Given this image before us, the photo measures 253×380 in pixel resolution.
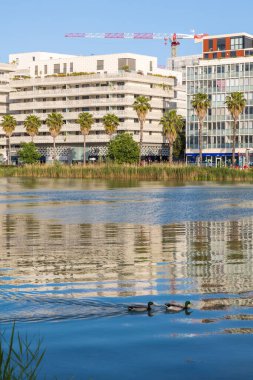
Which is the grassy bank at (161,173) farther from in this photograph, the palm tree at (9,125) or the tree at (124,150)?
the palm tree at (9,125)

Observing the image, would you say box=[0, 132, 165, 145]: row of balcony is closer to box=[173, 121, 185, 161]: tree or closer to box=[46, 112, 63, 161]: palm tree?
box=[173, 121, 185, 161]: tree

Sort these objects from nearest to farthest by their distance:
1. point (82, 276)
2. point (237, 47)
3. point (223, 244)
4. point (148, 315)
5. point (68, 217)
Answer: point (148, 315) < point (82, 276) < point (223, 244) < point (68, 217) < point (237, 47)

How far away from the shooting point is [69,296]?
1783 centimetres

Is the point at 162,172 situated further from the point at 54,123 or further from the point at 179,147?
the point at 179,147

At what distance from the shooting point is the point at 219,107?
18262 centimetres

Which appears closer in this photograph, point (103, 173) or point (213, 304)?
point (213, 304)

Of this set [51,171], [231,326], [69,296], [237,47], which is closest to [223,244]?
[69,296]

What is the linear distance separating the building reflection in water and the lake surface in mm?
30

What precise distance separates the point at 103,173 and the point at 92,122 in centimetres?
5702

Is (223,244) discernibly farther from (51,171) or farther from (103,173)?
(51,171)

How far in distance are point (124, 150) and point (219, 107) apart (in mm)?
31895

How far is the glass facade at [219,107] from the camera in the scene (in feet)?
586

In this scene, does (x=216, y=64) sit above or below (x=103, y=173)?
above

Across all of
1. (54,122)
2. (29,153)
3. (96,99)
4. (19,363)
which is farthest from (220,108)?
(19,363)
